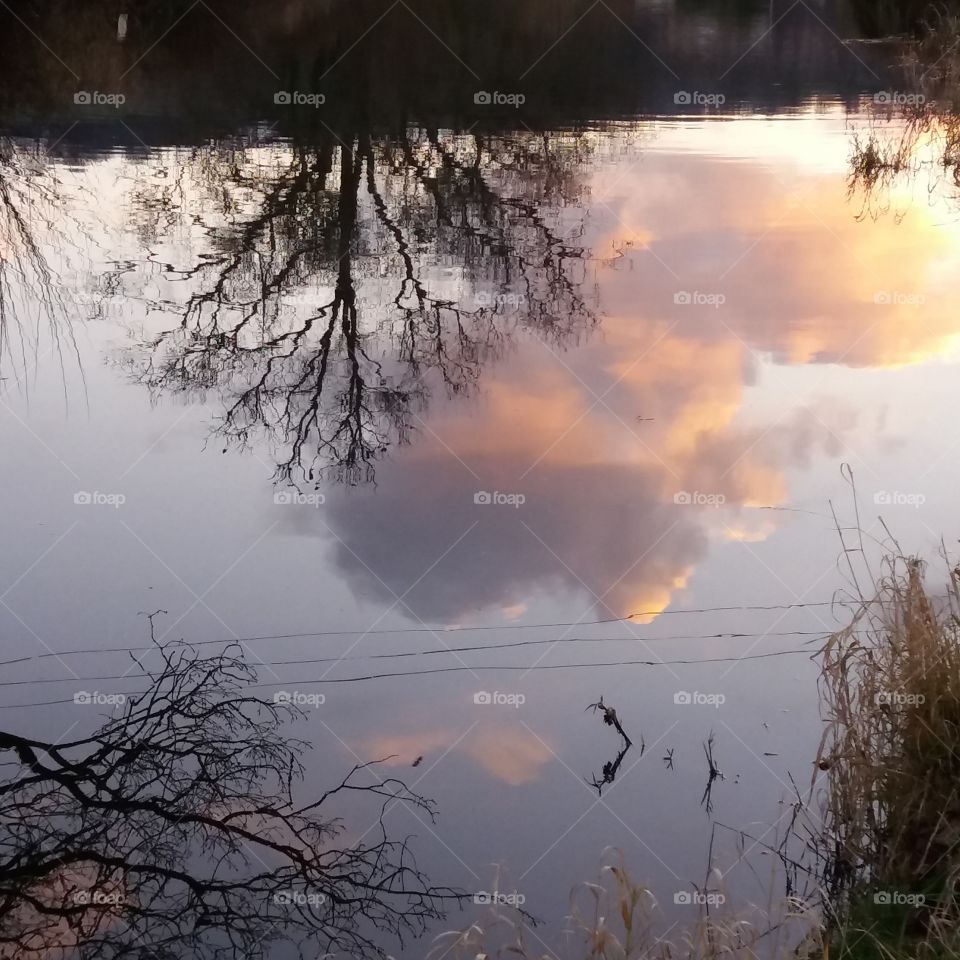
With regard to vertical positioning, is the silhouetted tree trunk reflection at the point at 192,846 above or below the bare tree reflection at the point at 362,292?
below

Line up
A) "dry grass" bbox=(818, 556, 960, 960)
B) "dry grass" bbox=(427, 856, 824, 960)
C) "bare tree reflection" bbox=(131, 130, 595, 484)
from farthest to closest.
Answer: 1. "bare tree reflection" bbox=(131, 130, 595, 484)
2. "dry grass" bbox=(818, 556, 960, 960)
3. "dry grass" bbox=(427, 856, 824, 960)

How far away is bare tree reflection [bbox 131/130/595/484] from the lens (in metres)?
6.41

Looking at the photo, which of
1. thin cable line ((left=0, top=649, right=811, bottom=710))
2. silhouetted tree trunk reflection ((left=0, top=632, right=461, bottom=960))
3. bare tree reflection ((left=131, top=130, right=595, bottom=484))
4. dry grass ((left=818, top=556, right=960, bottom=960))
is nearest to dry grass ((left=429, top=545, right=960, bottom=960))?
dry grass ((left=818, top=556, right=960, bottom=960))

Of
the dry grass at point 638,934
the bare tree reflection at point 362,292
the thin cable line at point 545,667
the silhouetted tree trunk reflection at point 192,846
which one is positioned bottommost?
the dry grass at point 638,934

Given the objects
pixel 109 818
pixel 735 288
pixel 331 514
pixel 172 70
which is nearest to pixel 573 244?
pixel 735 288

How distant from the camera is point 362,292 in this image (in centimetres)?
775

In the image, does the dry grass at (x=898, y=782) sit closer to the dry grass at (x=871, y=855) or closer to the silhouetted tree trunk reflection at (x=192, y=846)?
the dry grass at (x=871, y=855)

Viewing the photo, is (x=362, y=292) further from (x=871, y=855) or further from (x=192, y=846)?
(x=871, y=855)

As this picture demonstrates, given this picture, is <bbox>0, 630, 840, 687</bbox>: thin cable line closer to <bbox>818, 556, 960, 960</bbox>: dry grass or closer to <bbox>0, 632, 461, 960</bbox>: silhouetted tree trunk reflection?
<bbox>0, 632, 461, 960</bbox>: silhouetted tree trunk reflection

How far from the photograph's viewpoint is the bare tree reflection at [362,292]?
252 inches

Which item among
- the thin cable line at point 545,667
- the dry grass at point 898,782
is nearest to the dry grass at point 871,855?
the dry grass at point 898,782

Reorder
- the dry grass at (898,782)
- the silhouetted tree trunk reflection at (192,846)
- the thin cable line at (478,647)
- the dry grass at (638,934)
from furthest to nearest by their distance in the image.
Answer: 1. the thin cable line at (478,647)
2. the silhouetted tree trunk reflection at (192,846)
3. the dry grass at (898,782)
4. the dry grass at (638,934)

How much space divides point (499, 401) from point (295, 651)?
230 centimetres

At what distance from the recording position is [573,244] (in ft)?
28.8
